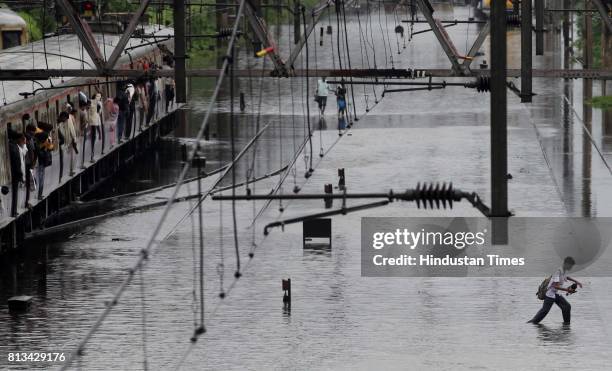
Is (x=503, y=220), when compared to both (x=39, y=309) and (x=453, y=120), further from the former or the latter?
(x=453, y=120)

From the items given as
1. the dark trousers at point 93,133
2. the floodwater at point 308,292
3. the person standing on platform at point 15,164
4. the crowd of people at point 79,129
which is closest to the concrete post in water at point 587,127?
the floodwater at point 308,292

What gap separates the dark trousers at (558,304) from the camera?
85.1 feet

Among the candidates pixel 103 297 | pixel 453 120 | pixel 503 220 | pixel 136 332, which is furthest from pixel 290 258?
pixel 453 120

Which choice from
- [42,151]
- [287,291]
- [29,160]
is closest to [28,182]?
[29,160]

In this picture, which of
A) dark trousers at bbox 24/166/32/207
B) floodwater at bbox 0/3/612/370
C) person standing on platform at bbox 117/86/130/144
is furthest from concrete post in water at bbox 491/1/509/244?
person standing on platform at bbox 117/86/130/144

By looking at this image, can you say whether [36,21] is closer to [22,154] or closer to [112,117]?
[112,117]

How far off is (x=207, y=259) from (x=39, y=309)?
17.9 ft

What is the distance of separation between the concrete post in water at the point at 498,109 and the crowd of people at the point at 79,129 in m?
13.6

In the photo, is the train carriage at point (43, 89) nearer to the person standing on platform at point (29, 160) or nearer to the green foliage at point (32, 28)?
the person standing on platform at point (29, 160)

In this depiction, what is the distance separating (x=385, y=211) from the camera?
37156 mm

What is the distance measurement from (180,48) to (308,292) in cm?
791

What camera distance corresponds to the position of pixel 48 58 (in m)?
43.2
